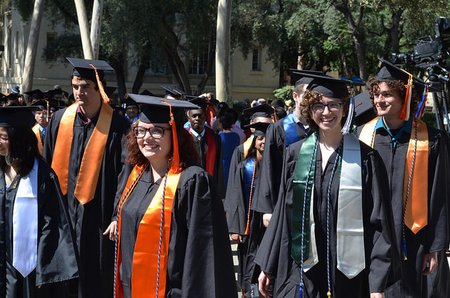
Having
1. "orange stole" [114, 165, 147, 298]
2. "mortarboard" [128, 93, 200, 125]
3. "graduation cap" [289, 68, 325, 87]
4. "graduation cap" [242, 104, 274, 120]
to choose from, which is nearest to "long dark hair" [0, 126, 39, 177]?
"orange stole" [114, 165, 147, 298]

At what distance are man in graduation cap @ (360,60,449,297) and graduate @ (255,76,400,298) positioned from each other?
0.77 m

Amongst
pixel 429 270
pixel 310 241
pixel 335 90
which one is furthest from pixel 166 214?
pixel 429 270

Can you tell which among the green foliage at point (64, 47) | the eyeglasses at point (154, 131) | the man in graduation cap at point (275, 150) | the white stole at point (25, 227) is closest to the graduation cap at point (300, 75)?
the man in graduation cap at point (275, 150)

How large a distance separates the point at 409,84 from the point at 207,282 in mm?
2047

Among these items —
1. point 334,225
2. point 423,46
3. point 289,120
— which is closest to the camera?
point 334,225

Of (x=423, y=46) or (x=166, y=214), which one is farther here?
(x=423, y=46)

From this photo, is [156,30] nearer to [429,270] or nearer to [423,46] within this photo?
[423,46]

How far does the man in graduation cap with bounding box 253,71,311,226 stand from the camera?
5812mm

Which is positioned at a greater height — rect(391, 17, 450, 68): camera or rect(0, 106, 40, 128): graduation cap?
rect(391, 17, 450, 68): camera

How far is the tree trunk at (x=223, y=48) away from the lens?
48.5 ft

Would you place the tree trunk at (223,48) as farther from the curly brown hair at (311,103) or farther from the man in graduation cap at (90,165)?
the curly brown hair at (311,103)

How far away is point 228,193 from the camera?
7.25 meters

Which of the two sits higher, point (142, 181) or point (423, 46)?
point (423, 46)

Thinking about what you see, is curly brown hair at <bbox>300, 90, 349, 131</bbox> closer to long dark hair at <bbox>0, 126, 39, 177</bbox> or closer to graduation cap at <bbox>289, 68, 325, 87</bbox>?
graduation cap at <bbox>289, 68, 325, 87</bbox>
